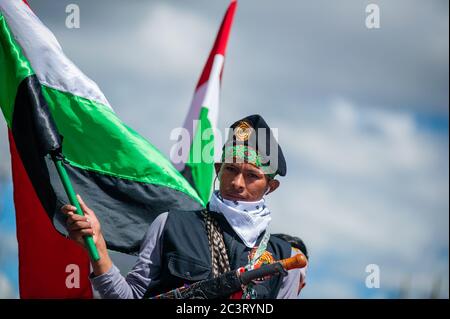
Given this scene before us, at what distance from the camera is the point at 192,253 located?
5758 millimetres

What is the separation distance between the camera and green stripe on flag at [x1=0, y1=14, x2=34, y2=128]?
6.93 m

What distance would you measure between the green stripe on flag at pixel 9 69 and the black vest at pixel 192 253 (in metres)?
2.01

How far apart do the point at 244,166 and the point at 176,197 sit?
2465 mm

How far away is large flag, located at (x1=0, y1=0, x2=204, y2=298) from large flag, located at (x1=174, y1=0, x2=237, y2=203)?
3.13m

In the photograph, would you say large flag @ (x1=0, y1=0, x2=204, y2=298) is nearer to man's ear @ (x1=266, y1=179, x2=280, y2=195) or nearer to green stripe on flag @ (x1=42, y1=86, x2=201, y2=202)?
green stripe on flag @ (x1=42, y1=86, x2=201, y2=202)

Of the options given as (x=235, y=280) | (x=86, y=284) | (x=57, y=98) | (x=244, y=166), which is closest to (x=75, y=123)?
(x=57, y=98)

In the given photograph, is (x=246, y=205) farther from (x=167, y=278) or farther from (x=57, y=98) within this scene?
(x=57, y=98)

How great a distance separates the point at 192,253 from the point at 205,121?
6.93 m

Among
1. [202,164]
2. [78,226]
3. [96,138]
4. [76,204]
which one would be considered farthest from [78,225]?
[202,164]

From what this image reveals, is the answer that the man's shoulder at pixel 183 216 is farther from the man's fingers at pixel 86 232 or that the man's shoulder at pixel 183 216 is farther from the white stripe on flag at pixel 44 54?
the white stripe on flag at pixel 44 54

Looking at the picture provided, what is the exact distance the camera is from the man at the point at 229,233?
225 inches

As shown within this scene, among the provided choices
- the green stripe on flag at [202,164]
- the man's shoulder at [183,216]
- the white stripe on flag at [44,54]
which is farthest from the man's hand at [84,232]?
the green stripe on flag at [202,164]

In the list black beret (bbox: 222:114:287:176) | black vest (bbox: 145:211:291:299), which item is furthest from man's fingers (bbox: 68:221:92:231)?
black beret (bbox: 222:114:287:176)

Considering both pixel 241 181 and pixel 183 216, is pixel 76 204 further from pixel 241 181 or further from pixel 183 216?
pixel 241 181
